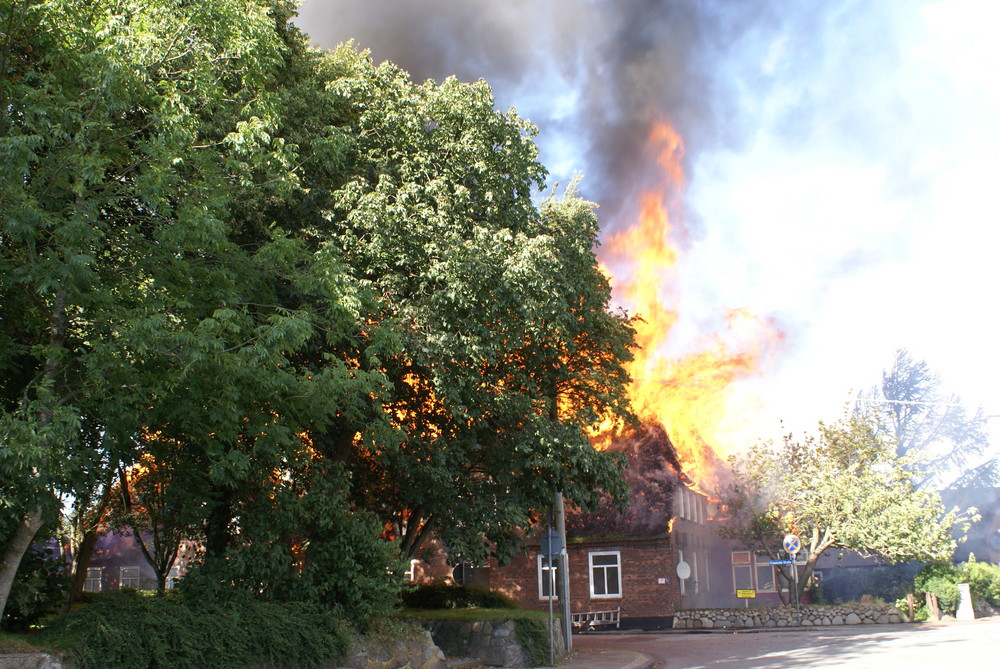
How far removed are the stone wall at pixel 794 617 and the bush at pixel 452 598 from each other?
12437 mm

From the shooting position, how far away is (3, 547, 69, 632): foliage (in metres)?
12.1

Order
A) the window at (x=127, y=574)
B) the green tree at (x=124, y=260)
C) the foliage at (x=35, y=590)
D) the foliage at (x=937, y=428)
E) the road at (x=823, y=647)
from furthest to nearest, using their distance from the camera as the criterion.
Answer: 1. the foliage at (x=937, y=428)
2. the window at (x=127, y=574)
3. the road at (x=823, y=647)
4. the foliage at (x=35, y=590)
5. the green tree at (x=124, y=260)

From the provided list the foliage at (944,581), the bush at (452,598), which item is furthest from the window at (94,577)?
the foliage at (944,581)

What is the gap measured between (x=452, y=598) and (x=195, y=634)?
1201cm

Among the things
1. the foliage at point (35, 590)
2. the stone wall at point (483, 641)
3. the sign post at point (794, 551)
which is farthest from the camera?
the sign post at point (794, 551)

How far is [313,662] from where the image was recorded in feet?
43.6

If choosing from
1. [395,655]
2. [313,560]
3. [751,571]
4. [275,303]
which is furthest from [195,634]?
[751,571]

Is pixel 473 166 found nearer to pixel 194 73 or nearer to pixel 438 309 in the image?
pixel 438 309

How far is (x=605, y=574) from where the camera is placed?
35062 mm

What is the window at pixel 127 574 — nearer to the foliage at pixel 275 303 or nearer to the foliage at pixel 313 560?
the foliage at pixel 275 303

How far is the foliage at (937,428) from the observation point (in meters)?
74.0

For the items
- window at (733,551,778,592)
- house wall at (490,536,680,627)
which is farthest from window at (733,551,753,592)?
house wall at (490,536,680,627)

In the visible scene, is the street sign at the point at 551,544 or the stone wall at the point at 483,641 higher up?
the street sign at the point at 551,544

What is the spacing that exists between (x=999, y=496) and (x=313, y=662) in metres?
66.7
